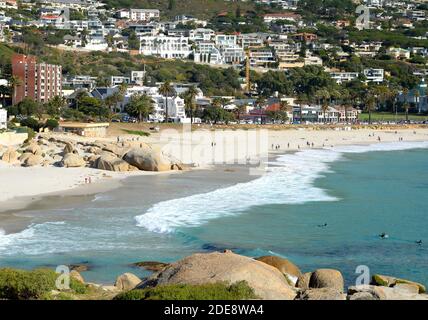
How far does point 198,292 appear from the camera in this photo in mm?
13969

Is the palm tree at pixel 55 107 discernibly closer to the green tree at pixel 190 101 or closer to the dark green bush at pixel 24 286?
the green tree at pixel 190 101

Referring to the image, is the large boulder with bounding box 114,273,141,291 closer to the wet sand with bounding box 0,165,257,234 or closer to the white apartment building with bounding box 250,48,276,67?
the wet sand with bounding box 0,165,257,234

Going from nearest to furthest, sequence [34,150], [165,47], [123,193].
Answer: [123,193]
[34,150]
[165,47]

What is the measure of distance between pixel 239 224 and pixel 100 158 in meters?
16.4

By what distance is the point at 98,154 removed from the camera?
47.5 m

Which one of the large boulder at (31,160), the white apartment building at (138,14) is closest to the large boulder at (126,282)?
the large boulder at (31,160)

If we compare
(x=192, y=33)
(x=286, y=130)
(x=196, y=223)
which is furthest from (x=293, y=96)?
(x=196, y=223)

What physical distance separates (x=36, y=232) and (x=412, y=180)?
26092 millimetres

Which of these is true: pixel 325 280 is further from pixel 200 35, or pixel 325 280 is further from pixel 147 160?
pixel 200 35

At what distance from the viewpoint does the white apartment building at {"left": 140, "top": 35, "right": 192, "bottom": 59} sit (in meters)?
136

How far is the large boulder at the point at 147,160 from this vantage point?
4484 cm

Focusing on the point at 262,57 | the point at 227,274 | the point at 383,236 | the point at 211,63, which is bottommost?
the point at 383,236

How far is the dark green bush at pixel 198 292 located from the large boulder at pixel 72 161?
30.0m

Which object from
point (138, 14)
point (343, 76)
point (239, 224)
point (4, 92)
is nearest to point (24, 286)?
point (239, 224)
